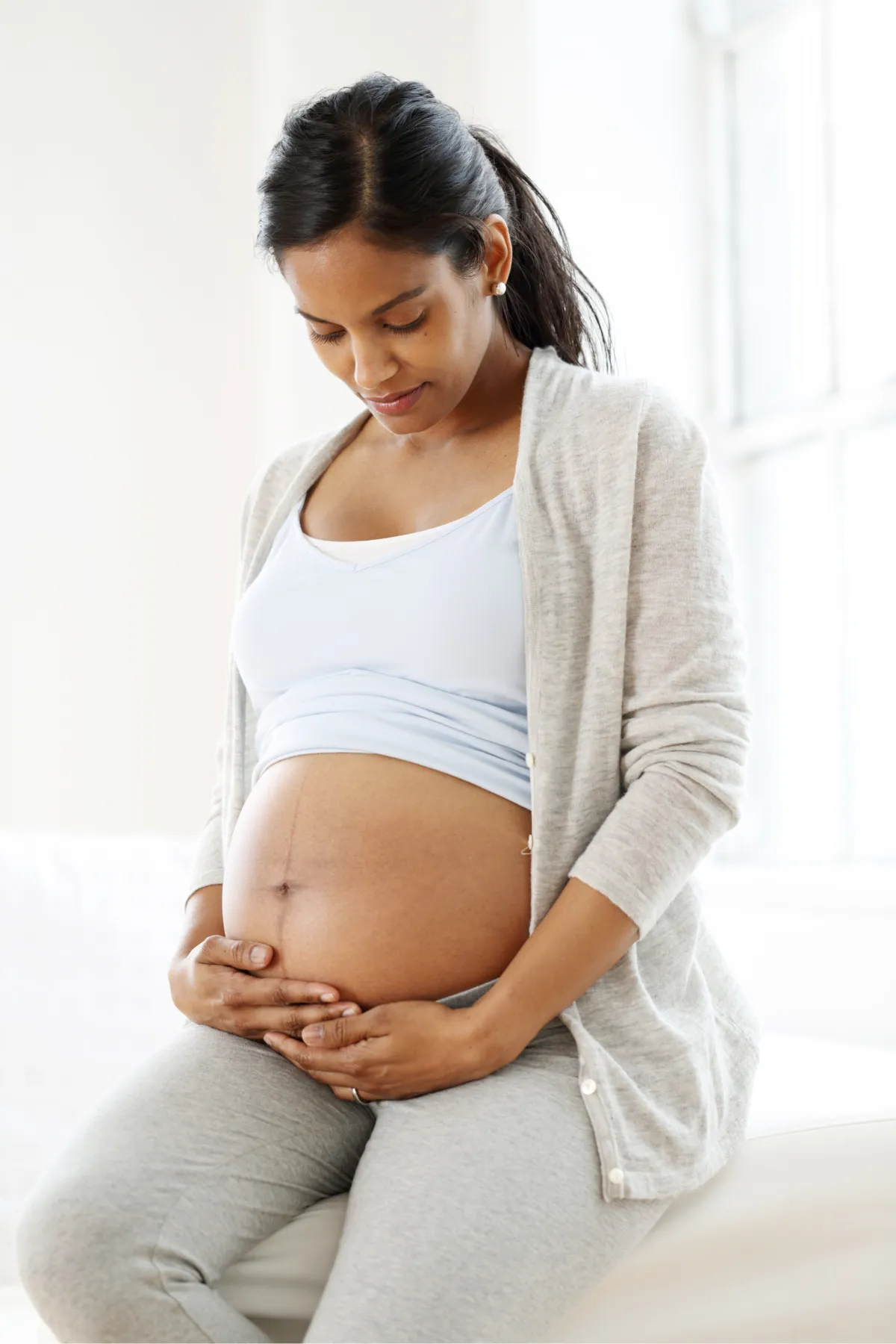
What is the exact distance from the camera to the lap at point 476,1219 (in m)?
0.85

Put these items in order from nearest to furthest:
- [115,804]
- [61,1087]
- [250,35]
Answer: [61,1087], [115,804], [250,35]

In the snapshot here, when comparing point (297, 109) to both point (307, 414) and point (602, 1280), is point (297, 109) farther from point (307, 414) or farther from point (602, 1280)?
point (307, 414)

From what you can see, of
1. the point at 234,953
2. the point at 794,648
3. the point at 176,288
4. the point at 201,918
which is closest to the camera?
the point at 234,953

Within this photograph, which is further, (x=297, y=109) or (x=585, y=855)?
(x=297, y=109)

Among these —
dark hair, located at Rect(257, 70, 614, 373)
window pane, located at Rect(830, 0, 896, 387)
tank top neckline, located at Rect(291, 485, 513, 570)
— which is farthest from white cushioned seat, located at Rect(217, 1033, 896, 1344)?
window pane, located at Rect(830, 0, 896, 387)

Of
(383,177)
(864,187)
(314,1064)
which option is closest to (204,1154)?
(314,1064)

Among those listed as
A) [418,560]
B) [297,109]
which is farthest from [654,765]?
[297,109]

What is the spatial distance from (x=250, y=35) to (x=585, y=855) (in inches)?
86.1

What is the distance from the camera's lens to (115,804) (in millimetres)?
2455

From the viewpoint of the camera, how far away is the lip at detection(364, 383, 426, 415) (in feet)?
3.84

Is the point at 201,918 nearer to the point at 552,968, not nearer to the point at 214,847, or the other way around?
the point at 214,847

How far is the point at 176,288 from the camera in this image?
2574 mm

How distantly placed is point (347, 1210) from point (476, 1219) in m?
0.13

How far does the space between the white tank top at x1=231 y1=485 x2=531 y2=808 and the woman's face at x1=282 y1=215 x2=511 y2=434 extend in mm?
117
